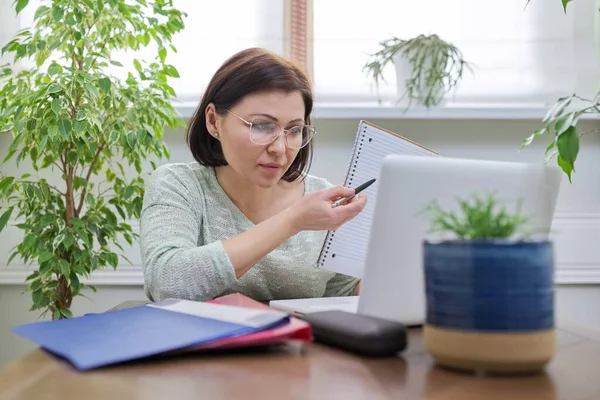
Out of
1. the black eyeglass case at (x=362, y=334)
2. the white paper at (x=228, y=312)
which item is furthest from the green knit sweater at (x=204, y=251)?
the black eyeglass case at (x=362, y=334)

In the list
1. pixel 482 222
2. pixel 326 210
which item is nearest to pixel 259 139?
pixel 326 210

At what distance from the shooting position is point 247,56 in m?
1.55

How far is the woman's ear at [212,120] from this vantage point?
1583 millimetres

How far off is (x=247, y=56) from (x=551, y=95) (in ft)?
3.88

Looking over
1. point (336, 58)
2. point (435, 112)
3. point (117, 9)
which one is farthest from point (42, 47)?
point (435, 112)

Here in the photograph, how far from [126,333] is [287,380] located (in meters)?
0.23

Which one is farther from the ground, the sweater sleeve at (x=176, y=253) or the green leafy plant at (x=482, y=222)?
the green leafy plant at (x=482, y=222)

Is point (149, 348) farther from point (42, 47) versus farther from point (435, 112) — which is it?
point (435, 112)

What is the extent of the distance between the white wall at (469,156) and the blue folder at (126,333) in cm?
142

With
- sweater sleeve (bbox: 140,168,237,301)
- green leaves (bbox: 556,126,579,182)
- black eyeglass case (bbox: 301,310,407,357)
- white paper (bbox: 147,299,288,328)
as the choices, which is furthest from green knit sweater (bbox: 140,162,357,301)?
green leaves (bbox: 556,126,579,182)

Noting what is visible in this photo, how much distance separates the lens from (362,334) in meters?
0.79

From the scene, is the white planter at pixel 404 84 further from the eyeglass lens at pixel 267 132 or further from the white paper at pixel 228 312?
the white paper at pixel 228 312

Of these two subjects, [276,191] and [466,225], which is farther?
[276,191]

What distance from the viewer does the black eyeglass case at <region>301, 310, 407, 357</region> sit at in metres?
0.78
